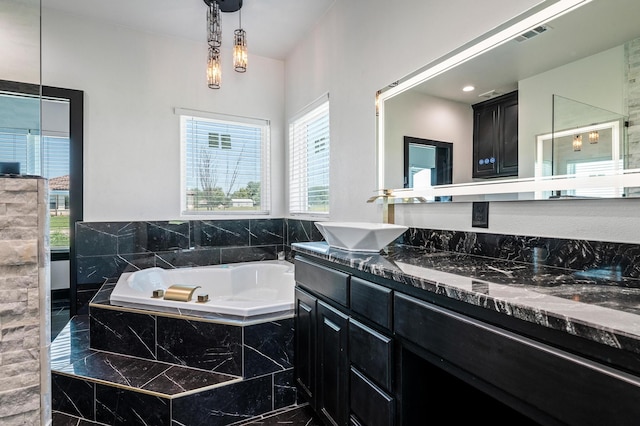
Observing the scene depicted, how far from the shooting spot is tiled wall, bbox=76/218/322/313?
2.95 metres

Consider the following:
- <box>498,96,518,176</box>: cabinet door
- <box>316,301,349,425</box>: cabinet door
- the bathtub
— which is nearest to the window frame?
the bathtub

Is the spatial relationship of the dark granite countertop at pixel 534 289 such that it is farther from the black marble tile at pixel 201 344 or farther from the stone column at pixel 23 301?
the stone column at pixel 23 301

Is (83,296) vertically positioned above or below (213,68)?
below

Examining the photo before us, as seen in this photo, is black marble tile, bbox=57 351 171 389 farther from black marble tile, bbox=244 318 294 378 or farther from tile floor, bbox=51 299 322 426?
black marble tile, bbox=244 318 294 378

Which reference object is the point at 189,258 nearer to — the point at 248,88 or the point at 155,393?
the point at 155,393

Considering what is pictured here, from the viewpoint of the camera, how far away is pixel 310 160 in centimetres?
330

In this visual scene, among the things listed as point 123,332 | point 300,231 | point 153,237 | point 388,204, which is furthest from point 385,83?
point 153,237

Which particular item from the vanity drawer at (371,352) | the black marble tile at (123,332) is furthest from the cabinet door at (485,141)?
the black marble tile at (123,332)

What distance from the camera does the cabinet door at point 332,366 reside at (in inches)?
57.7

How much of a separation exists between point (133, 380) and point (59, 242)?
2.60 m

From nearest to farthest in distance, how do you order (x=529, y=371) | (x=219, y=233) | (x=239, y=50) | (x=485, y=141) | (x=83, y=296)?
(x=529, y=371) → (x=485, y=141) → (x=239, y=50) → (x=83, y=296) → (x=219, y=233)

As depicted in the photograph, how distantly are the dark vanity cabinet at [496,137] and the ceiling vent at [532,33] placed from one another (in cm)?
21

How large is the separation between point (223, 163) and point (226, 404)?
2366 millimetres

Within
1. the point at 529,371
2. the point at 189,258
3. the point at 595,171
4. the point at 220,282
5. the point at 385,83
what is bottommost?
the point at 220,282
